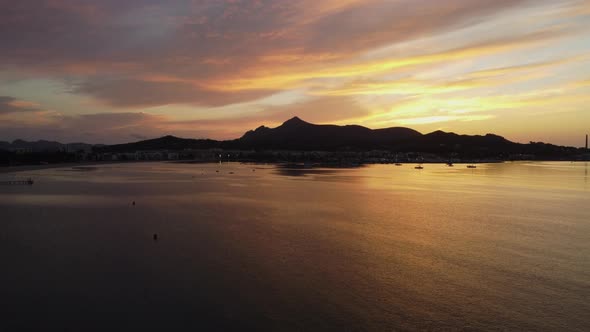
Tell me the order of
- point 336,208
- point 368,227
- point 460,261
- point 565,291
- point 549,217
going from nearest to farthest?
point 565,291 → point 460,261 → point 368,227 → point 549,217 → point 336,208

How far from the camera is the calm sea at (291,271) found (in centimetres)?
899

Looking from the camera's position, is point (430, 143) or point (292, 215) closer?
point (292, 215)

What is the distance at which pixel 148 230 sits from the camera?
18594mm

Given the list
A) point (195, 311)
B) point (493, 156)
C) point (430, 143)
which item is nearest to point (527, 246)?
point (195, 311)

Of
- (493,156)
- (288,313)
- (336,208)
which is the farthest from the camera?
(493,156)

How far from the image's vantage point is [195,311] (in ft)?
30.6

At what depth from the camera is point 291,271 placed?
1230cm

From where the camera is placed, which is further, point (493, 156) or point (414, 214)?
point (493, 156)

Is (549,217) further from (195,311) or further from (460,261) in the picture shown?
(195,311)

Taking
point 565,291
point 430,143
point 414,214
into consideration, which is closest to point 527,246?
point 565,291

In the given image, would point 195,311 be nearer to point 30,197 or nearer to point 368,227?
point 368,227

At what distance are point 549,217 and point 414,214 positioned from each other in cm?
759

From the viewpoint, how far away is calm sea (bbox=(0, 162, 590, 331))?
29.5ft

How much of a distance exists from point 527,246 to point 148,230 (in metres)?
16.4
